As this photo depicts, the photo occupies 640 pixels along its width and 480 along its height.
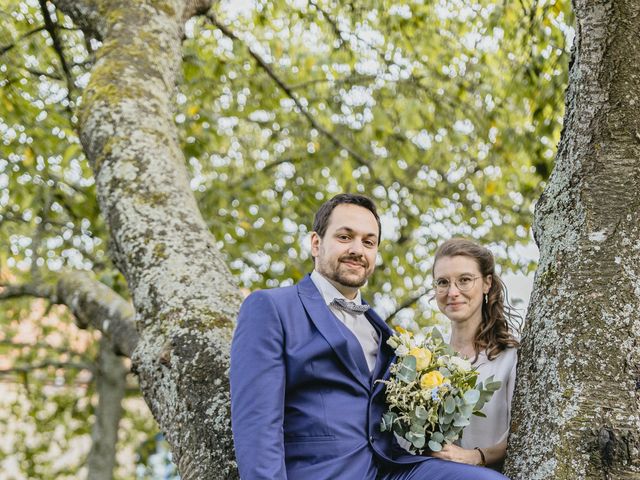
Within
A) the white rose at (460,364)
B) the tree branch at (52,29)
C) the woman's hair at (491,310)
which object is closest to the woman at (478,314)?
the woman's hair at (491,310)

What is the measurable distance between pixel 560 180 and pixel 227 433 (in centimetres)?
146

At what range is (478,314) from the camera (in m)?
3.54

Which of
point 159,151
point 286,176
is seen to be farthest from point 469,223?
point 159,151

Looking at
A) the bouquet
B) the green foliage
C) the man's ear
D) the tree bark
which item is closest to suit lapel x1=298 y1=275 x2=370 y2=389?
the bouquet

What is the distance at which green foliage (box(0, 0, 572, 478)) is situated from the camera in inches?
271

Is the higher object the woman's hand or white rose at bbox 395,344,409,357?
white rose at bbox 395,344,409,357

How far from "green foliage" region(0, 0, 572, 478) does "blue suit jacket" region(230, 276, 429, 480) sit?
341 centimetres

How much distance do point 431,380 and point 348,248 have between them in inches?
23.4

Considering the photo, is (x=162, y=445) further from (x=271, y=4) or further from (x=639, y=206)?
(x=639, y=206)

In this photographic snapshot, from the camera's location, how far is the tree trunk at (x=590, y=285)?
2.19 metres

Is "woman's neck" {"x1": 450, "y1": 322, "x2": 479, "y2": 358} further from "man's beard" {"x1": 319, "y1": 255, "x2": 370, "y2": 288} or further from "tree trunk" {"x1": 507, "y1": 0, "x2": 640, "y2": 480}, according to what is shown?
"tree trunk" {"x1": 507, "y1": 0, "x2": 640, "y2": 480}

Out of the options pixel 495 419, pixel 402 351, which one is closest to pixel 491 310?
pixel 495 419

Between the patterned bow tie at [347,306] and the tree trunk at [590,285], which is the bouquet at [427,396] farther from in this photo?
the tree trunk at [590,285]

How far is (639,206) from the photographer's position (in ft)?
7.73
